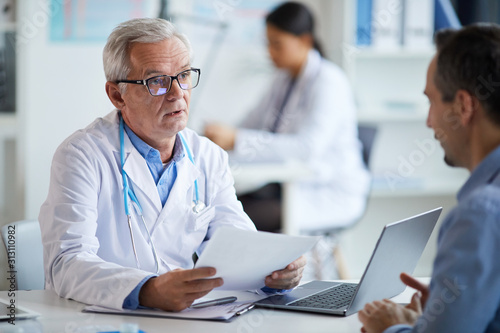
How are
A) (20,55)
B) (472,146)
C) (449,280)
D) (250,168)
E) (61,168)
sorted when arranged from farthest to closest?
(20,55) < (250,168) < (61,168) < (472,146) < (449,280)

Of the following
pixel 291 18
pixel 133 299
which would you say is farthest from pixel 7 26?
pixel 133 299

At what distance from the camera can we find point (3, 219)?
12.3 ft

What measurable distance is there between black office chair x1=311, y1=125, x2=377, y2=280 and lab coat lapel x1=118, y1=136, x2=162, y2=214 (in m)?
1.78

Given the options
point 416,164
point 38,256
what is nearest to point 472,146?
point 38,256

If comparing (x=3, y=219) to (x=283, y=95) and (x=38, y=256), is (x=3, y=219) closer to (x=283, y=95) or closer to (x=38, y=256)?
(x=283, y=95)

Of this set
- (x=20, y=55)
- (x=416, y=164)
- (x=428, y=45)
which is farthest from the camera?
(x=416, y=164)

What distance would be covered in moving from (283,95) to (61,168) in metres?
2.21

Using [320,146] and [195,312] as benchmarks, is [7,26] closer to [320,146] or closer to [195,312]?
[320,146]

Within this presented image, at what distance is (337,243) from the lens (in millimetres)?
3500

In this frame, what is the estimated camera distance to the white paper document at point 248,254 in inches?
46.9

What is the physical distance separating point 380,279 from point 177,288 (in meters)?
0.41

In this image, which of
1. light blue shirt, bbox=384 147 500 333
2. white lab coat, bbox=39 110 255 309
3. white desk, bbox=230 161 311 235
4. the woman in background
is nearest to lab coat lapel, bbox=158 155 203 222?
white lab coat, bbox=39 110 255 309

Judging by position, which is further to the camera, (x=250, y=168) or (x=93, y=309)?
(x=250, y=168)

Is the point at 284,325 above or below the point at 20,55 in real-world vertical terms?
below
